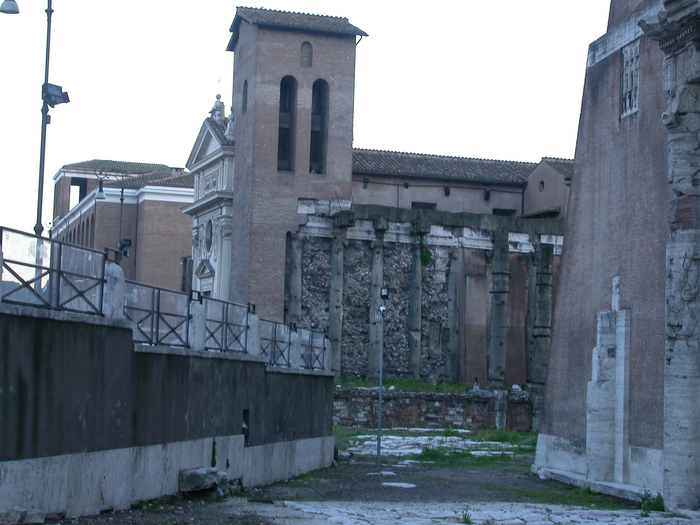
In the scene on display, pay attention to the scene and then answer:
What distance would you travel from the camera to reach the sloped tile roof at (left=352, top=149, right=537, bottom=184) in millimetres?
41281

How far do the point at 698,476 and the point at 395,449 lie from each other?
12345 mm

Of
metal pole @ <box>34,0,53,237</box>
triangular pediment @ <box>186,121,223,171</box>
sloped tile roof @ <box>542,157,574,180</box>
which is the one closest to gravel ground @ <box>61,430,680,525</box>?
metal pole @ <box>34,0,53,237</box>

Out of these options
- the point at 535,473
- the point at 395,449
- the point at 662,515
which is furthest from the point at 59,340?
the point at 395,449

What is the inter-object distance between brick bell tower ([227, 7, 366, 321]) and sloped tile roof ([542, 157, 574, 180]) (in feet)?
29.0

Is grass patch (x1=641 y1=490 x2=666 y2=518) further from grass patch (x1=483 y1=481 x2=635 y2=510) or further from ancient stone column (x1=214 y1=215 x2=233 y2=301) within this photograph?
ancient stone column (x1=214 y1=215 x2=233 y2=301)

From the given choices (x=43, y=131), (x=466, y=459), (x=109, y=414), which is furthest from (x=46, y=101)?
(x=466, y=459)

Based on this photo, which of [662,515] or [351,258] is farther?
[351,258]

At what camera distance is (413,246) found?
38.3 m

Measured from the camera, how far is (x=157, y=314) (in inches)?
501

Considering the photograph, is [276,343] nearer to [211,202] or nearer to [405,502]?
[405,502]

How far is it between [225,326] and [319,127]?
24751 millimetres

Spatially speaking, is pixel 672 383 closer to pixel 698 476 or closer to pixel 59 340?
pixel 698 476

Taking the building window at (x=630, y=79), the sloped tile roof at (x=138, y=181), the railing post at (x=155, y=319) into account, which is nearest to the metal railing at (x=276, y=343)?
the railing post at (x=155, y=319)

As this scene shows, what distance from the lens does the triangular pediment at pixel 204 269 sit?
41.0 m
